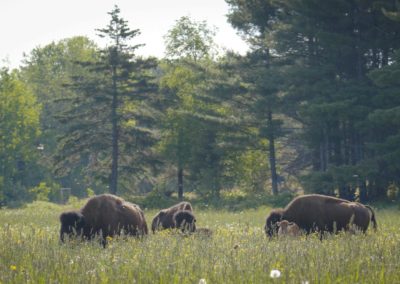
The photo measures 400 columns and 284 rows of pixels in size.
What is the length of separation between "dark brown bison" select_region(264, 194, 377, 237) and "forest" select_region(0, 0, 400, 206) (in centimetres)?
1542

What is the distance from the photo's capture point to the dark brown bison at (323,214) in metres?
17.6

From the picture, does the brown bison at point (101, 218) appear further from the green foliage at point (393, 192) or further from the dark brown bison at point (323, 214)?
the green foliage at point (393, 192)

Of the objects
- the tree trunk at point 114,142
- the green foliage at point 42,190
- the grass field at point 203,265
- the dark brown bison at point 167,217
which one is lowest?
the green foliage at point 42,190

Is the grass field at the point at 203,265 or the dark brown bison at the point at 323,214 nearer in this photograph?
the grass field at the point at 203,265

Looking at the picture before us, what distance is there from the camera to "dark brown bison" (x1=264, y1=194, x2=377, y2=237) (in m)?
17.6

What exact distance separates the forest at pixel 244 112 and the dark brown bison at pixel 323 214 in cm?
1542

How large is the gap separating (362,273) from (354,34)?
31.9m

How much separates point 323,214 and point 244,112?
31.0 m

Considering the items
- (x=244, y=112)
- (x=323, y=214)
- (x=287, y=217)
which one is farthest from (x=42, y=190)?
(x=323, y=214)

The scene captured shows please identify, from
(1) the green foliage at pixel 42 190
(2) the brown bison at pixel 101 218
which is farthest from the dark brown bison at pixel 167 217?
(1) the green foliage at pixel 42 190

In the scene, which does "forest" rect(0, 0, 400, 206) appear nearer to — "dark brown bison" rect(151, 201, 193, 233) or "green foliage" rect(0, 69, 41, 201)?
"green foliage" rect(0, 69, 41, 201)

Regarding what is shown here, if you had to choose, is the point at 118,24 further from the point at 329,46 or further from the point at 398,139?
the point at 398,139

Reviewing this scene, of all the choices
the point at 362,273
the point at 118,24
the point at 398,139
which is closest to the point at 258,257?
the point at 362,273

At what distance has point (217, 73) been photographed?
50812 millimetres
